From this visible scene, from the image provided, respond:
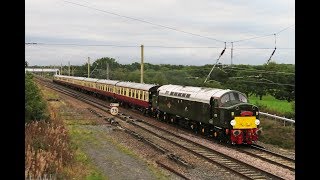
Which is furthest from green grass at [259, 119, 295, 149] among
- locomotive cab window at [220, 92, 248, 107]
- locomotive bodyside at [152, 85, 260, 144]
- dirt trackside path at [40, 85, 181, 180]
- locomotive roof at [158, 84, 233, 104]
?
dirt trackside path at [40, 85, 181, 180]

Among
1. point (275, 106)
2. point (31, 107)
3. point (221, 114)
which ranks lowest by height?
point (275, 106)

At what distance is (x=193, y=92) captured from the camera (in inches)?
1019

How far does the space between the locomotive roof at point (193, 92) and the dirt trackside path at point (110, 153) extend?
15.4 feet

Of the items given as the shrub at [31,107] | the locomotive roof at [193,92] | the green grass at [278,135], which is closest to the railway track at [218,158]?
the locomotive roof at [193,92]

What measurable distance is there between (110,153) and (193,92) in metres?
8.85

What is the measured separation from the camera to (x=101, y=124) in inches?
1182

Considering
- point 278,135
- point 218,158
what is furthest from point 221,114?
point 278,135

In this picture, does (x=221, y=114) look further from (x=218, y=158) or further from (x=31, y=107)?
(x=31, y=107)

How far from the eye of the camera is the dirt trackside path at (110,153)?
15.0 metres

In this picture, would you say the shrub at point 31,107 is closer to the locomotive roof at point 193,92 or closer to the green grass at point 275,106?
the locomotive roof at point 193,92

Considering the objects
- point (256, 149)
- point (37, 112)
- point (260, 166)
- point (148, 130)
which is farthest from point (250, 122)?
point (37, 112)

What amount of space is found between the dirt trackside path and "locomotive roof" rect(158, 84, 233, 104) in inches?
185

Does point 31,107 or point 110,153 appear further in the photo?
point 31,107
